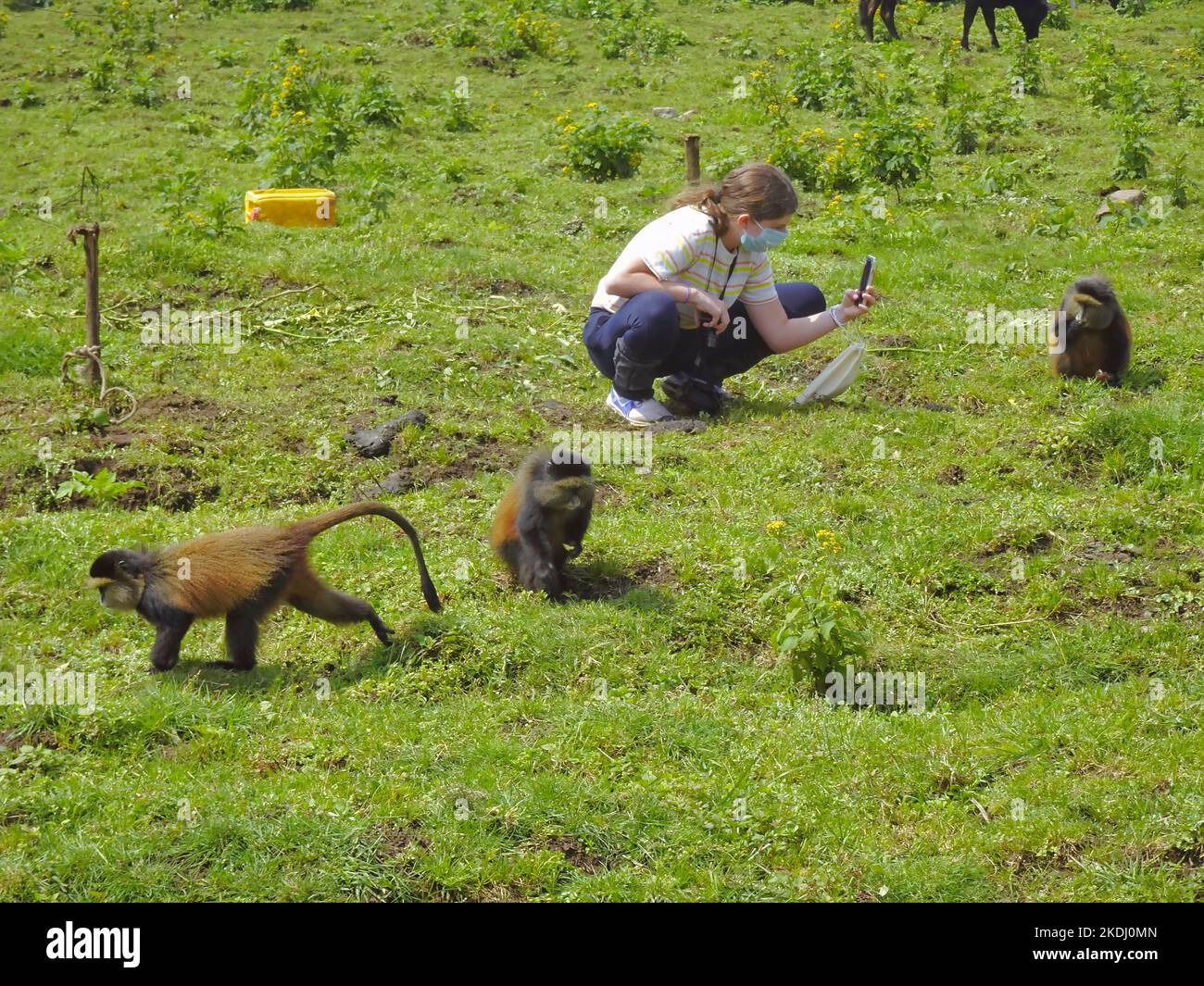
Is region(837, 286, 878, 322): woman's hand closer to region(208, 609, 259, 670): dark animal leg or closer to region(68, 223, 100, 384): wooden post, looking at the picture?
region(208, 609, 259, 670): dark animal leg

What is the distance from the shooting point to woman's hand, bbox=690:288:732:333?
28.8 feet

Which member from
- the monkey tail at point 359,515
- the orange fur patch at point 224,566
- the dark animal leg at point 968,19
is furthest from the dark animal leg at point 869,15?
the orange fur patch at point 224,566

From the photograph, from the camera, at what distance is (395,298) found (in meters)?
11.2

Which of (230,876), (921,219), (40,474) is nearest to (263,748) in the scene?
(230,876)

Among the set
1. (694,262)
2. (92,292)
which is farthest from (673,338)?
(92,292)

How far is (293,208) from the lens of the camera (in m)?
12.9

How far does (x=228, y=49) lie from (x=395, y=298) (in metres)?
10.5

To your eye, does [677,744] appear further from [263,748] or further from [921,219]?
[921,219]

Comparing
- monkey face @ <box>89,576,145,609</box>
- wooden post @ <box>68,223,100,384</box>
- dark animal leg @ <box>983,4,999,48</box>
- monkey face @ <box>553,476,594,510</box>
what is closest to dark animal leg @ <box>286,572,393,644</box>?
monkey face @ <box>89,576,145,609</box>

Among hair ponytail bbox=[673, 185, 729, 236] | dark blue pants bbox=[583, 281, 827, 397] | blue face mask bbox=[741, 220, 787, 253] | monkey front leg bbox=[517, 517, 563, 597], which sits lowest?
monkey front leg bbox=[517, 517, 563, 597]

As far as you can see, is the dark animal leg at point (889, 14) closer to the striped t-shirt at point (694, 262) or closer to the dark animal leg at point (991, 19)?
the dark animal leg at point (991, 19)

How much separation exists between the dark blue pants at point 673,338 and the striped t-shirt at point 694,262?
125 millimetres

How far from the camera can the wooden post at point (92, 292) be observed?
877 centimetres

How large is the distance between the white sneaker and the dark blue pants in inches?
3.6
